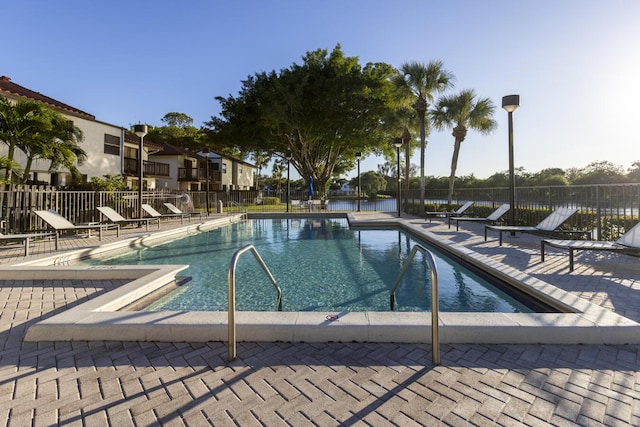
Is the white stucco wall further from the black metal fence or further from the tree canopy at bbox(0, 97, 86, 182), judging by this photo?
the tree canopy at bbox(0, 97, 86, 182)

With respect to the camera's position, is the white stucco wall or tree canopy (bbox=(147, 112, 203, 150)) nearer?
the white stucco wall

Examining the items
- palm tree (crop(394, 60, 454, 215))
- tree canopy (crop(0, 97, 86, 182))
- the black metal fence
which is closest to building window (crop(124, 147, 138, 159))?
the black metal fence

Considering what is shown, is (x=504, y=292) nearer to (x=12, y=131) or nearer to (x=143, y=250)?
(x=143, y=250)

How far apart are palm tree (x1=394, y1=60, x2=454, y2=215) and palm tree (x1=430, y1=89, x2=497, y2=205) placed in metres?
0.99

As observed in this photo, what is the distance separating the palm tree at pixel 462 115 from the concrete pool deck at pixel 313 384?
17072mm

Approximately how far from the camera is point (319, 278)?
601 centimetres

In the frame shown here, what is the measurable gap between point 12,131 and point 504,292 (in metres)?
14.3

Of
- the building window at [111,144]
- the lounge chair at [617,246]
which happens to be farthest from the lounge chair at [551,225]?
the building window at [111,144]

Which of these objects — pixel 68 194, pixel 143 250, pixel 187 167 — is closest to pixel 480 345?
pixel 143 250

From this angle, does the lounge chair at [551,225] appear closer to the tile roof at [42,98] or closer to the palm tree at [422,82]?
the palm tree at [422,82]

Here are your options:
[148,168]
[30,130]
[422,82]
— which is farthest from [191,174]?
[422,82]

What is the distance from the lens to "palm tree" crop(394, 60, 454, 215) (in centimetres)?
1839

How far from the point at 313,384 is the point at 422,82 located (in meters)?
19.2

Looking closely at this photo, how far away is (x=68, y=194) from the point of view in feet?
35.1
